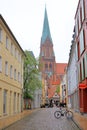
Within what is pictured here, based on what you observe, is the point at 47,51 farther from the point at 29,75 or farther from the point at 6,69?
the point at 6,69

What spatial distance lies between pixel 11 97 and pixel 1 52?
6781 mm

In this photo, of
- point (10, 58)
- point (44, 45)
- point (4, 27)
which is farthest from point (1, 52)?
point (44, 45)

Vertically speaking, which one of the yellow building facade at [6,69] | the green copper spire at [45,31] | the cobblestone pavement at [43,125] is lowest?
the cobblestone pavement at [43,125]

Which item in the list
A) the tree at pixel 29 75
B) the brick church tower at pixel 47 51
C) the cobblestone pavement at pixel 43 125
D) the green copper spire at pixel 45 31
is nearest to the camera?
the cobblestone pavement at pixel 43 125

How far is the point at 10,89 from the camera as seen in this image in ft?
94.8

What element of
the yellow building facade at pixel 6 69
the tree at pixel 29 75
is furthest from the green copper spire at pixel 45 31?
the yellow building facade at pixel 6 69

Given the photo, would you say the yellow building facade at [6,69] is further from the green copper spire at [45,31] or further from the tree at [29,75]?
the green copper spire at [45,31]

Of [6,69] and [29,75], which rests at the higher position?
[29,75]

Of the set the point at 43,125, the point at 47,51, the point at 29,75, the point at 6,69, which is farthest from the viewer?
the point at 47,51

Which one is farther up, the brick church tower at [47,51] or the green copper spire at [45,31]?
the green copper spire at [45,31]

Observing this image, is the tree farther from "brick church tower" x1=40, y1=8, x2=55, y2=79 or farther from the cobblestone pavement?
"brick church tower" x1=40, y1=8, x2=55, y2=79

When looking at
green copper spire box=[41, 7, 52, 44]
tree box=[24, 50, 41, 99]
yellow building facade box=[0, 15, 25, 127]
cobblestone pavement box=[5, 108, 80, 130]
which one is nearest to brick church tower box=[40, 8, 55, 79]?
green copper spire box=[41, 7, 52, 44]

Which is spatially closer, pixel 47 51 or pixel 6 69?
pixel 6 69

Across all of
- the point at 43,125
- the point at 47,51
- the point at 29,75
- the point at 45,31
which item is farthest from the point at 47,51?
the point at 43,125
